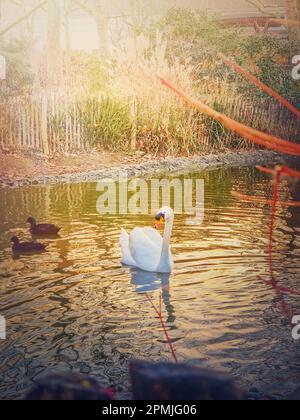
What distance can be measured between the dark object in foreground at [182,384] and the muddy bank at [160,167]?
7502 mm

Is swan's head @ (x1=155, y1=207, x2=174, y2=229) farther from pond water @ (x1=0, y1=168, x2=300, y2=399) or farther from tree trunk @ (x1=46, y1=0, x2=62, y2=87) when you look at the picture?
tree trunk @ (x1=46, y1=0, x2=62, y2=87)

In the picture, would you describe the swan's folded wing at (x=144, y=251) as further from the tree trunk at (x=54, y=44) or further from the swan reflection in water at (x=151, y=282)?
the tree trunk at (x=54, y=44)

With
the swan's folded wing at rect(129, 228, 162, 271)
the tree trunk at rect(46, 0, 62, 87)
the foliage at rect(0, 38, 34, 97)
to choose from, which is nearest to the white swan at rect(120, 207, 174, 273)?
the swan's folded wing at rect(129, 228, 162, 271)

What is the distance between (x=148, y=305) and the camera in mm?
3639

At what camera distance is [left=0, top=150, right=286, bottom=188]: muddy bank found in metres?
8.83

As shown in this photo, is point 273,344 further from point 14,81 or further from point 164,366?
point 14,81
